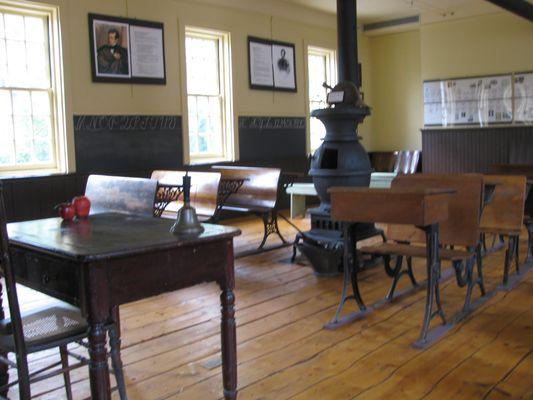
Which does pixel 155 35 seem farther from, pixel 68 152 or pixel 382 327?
pixel 382 327

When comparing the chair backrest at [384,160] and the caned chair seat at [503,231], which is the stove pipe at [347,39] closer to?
the caned chair seat at [503,231]

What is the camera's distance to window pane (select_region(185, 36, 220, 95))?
26.2 feet

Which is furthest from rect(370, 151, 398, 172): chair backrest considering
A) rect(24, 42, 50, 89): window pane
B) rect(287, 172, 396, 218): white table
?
rect(24, 42, 50, 89): window pane

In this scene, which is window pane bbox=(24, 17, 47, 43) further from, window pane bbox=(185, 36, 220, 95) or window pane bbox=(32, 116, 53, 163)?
window pane bbox=(185, 36, 220, 95)

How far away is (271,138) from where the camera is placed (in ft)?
29.6

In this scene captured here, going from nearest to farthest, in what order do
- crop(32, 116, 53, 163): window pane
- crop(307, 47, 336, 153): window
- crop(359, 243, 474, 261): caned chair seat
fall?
crop(359, 243, 474, 261): caned chair seat
crop(32, 116, 53, 163): window pane
crop(307, 47, 336, 153): window

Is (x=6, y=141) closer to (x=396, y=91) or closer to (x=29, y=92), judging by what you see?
(x=29, y=92)

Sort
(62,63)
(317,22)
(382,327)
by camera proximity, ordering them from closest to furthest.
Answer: (382,327)
(62,63)
(317,22)

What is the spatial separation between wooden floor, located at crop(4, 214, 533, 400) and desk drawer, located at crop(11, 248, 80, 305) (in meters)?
0.74

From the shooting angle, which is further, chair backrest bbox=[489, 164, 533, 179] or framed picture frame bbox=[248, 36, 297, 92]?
framed picture frame bbox=[248, 36, 297, 92]

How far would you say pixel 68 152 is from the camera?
6566 mm

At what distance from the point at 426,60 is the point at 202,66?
12.4ft

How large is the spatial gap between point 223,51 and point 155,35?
4.03 ft

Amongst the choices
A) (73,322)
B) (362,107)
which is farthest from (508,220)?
(73,322)
